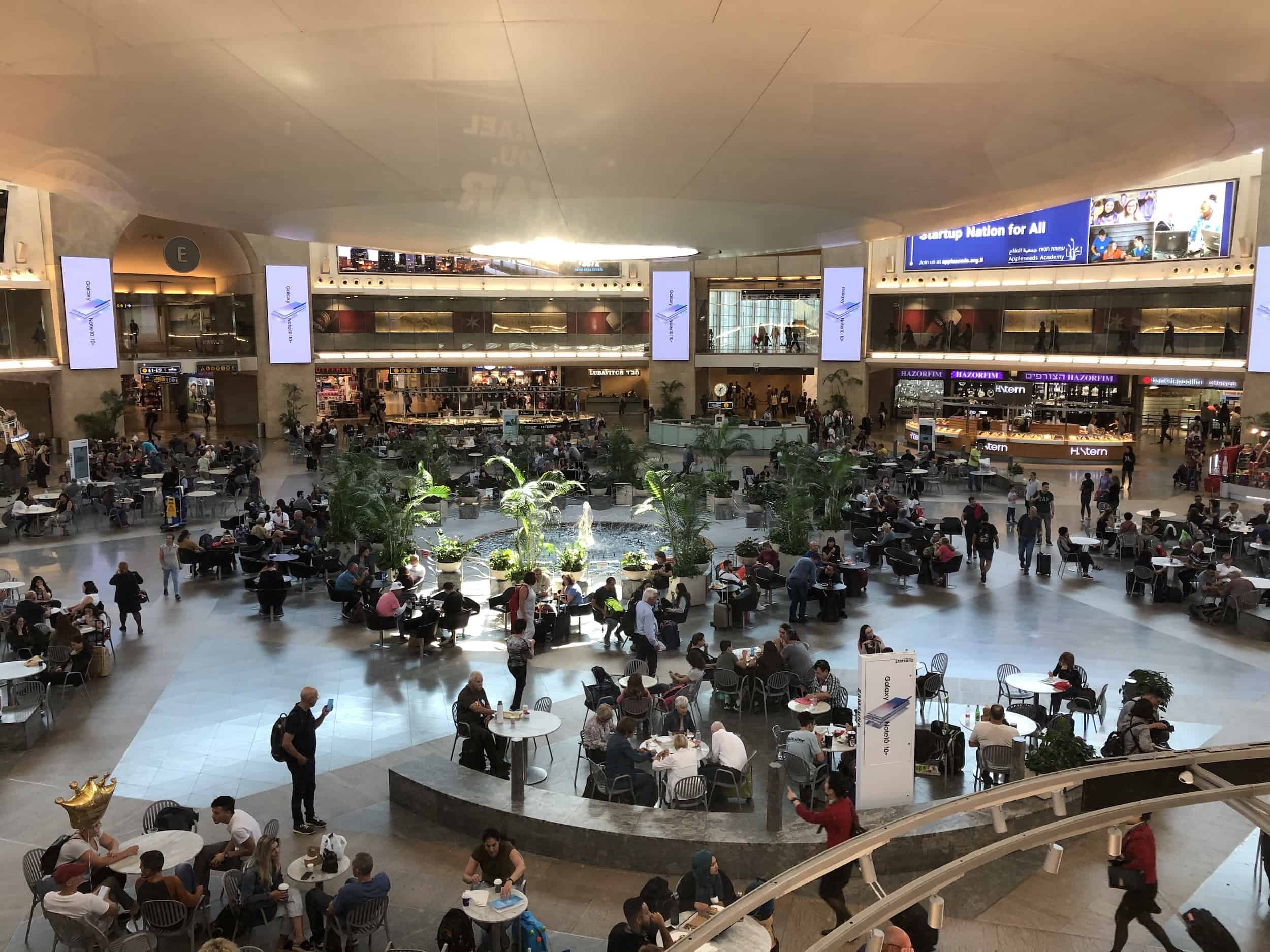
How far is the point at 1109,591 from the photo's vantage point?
1720 centimetres

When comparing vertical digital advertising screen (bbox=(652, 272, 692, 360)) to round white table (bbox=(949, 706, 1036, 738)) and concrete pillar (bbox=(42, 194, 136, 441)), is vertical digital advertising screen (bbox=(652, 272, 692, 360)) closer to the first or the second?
concrete pillar (bbox=(42, 194, 136, 441))

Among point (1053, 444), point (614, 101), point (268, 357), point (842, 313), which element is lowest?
point (1053, 444)

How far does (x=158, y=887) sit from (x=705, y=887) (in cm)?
393

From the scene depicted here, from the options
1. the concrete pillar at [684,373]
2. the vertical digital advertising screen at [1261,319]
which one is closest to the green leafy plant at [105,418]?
the concrete pillar at [684,373]

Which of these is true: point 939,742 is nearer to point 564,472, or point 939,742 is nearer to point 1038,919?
point 1038,919

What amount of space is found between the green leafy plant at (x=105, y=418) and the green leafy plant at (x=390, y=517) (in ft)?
62.5

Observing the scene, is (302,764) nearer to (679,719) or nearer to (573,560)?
(679,719)

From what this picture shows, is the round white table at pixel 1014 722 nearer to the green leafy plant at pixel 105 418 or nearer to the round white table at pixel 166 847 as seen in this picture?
the round white table at pixel 166 847

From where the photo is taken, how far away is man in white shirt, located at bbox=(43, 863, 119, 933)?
6.88 m

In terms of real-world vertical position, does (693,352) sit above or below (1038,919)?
above

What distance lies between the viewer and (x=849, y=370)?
4275 cm

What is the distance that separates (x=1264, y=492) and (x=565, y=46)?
25.4 m

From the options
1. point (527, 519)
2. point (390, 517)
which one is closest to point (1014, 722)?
point (527, 519)

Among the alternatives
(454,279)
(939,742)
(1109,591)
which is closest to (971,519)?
(1109,591)
